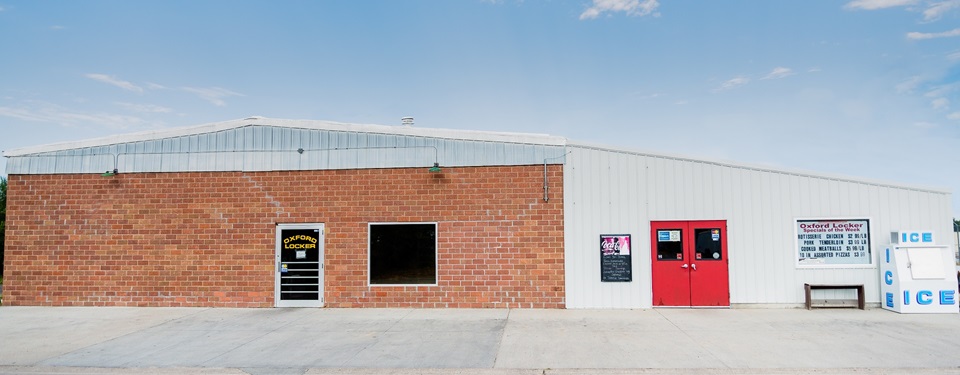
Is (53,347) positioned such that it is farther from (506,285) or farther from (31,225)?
(506,285)

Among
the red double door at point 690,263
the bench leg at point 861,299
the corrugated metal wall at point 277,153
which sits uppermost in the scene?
the corrugated metal wall at point 277,153

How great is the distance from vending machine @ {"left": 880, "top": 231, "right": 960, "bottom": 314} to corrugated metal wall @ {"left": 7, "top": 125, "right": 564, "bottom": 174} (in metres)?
7.10

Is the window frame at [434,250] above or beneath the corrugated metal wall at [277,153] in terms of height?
beneath

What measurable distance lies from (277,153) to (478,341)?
705 cm

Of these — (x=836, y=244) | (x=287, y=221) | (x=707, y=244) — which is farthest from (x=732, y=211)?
(x=287, y=221)

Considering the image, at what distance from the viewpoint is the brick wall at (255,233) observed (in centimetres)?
1326

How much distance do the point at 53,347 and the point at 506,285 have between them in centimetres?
815

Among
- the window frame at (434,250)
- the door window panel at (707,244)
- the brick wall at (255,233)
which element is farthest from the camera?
the window frame at (434,250)

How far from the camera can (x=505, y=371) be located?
25.7 ft

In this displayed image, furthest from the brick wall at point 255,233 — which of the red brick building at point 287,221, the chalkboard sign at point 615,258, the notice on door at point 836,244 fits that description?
the notice on door at point 836,244

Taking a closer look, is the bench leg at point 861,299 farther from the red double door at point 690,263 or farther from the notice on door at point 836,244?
the red double door at point 690,263

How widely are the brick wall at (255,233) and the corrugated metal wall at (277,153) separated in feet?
0.69

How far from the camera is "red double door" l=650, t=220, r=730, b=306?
12906 millimetres

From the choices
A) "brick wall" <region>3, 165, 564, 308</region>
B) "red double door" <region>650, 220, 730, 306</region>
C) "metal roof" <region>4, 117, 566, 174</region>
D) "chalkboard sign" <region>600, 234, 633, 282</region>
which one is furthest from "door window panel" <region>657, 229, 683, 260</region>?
"metal roof" <region>4, 117, 566, 174</region>
